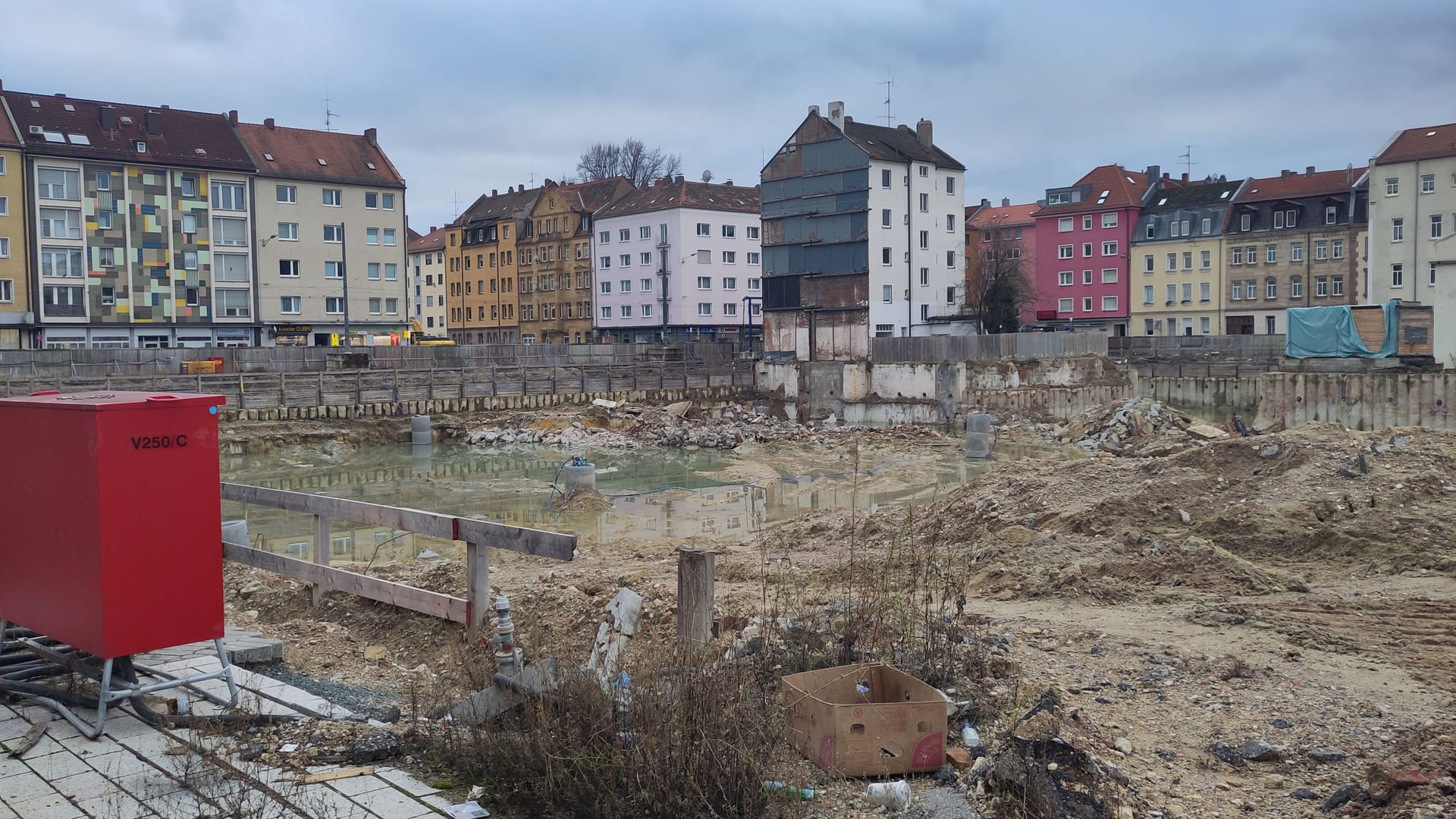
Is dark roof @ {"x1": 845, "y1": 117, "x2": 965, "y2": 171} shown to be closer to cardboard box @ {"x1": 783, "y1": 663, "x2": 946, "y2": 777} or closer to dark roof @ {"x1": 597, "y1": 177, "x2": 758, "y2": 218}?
dark roof @ {"x1": 597, "y1": 177, "x2": 758, "y2": 218}

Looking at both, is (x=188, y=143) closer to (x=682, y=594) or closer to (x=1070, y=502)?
(x=1070, y=502)

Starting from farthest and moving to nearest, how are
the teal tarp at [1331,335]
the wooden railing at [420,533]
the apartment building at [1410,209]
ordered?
the apartment building at [1410,209], the teal tarp at [1331,335], the wooden railing at [420,533]

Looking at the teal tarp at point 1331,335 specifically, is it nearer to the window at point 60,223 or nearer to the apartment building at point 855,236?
the apartment building at point 855,236

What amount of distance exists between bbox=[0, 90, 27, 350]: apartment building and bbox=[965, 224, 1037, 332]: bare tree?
4792 cm

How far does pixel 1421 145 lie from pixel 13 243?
72.2 m

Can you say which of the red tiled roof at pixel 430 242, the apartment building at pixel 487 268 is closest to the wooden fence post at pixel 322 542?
the apartment building at pixel 487 268

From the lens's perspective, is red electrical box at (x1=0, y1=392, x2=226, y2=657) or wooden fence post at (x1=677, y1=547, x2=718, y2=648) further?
wooden fence post at (x1=677, y1=547, x2=718, y2=648)

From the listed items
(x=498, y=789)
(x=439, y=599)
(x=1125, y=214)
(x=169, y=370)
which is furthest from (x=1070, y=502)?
(x=1125, y=214)

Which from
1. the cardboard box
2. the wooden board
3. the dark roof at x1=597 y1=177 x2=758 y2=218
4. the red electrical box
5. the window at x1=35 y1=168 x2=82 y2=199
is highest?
the dark roof at x1=597 y1=177 x2=758 y2=218

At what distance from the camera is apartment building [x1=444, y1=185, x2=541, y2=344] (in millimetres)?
88875

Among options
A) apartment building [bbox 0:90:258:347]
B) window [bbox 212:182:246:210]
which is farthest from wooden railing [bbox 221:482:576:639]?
window [bbox 212:182:246:210]

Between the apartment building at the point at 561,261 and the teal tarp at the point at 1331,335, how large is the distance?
46904 millimetres

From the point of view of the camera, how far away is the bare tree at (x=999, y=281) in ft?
202

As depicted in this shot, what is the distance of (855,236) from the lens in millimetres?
57750
